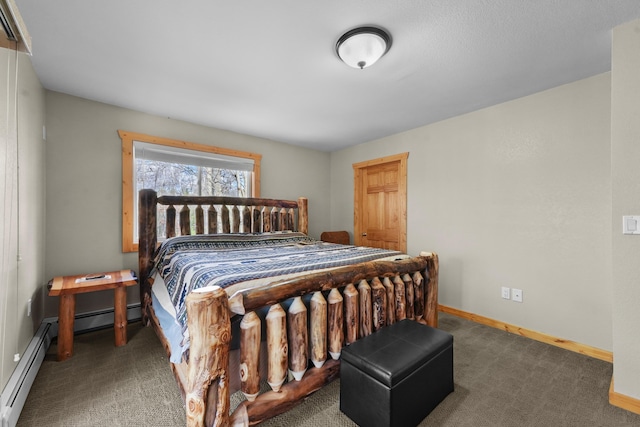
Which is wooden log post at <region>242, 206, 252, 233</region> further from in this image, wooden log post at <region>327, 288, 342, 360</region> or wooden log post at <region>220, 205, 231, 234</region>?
wooden log post at <region>327, 288, 342, 360</region>

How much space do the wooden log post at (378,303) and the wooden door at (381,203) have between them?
196 centimetres

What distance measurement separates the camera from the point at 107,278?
95.3 inches

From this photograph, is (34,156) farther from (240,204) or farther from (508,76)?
(508,76)

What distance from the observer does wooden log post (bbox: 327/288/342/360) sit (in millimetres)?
1576

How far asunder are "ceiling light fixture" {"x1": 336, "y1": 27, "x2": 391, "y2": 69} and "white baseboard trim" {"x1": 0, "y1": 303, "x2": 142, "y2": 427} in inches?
108

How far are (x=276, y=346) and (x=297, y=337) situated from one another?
4.9 inches

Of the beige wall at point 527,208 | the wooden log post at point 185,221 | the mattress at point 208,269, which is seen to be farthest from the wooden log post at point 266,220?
the beige wall at point 527,208

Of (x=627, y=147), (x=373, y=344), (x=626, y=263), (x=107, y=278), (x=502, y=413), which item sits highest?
(x=627, y=147)

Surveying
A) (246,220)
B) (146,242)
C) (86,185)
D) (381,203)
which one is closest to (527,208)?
(381,203)

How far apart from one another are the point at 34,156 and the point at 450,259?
4.09 metres

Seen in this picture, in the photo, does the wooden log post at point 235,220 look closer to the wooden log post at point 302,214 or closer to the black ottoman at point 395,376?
the wooden log post at point 302,214

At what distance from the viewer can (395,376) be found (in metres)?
1.29

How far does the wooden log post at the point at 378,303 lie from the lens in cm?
182

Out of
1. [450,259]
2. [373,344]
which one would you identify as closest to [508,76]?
[450,259]
